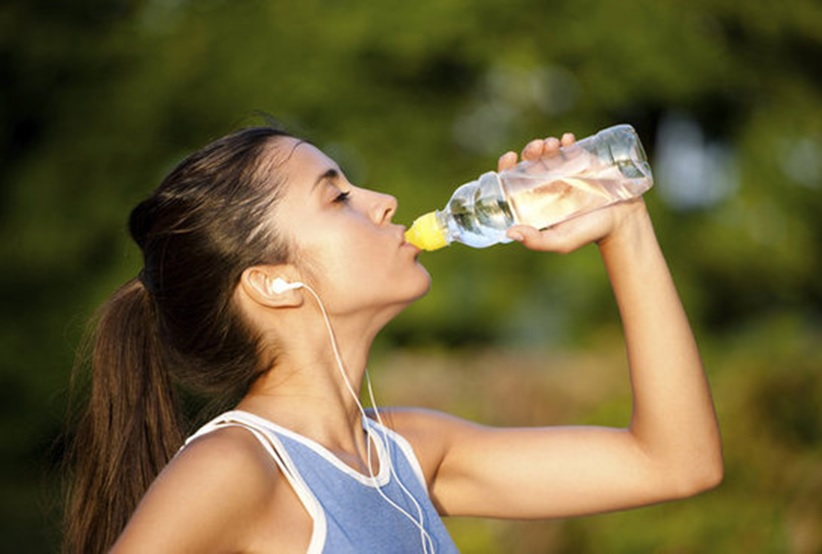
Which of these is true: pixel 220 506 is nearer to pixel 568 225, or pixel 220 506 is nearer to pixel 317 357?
pixel 317 357

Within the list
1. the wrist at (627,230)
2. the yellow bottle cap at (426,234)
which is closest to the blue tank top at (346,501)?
the yellow bottle cap at (426,234)

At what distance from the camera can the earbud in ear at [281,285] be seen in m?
2.35

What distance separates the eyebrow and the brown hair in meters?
0.08

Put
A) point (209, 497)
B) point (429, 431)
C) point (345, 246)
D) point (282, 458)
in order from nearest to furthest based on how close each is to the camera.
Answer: point (209, 497) → point (282, 458) → point (345, 246) → point (429, 431)

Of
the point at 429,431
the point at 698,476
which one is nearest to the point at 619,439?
the point at 698,476

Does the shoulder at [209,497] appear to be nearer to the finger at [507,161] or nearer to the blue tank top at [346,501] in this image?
the blue tank top at [346,501]

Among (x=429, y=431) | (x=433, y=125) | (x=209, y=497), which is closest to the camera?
(x=209, y=497)

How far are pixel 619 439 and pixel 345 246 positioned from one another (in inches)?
27.4

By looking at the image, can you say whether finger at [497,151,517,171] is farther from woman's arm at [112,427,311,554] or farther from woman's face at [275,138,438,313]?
woman's arm at [112,427,311,554]

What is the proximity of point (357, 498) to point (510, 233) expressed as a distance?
58 cm

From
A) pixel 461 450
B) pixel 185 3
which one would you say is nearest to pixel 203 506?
pixel 461 450

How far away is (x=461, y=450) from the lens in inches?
103

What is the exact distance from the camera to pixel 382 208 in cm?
244

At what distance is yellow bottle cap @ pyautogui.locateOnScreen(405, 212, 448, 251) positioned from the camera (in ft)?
7.97
